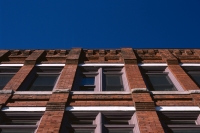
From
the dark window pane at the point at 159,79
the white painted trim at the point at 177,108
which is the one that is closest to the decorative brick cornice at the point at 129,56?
the dark window pane at the point at 159,79

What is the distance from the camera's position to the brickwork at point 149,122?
706 cm

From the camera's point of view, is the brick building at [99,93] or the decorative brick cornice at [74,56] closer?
the brick building at [99,93]

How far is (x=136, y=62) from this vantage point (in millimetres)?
12406

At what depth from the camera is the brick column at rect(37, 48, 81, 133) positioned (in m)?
7.25

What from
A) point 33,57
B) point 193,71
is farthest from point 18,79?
point 193,71

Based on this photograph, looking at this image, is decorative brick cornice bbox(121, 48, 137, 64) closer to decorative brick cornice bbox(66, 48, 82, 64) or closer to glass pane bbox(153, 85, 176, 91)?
glass pane bbox(153, 85, 176, 91)

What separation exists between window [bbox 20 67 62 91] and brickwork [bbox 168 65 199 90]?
5660 mm

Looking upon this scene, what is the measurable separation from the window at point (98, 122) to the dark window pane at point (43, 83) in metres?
2.93

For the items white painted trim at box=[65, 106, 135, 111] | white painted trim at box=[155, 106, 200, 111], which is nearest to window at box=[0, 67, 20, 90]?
white painted trim at box=[65, 106, 135, 111]

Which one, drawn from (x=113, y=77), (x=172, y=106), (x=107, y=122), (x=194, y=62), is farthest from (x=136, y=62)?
(x=107, y=122)

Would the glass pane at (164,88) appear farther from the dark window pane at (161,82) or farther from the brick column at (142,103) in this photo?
the brick column at (142,103)

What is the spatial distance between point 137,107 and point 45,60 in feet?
22.6

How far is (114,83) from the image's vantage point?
444 inches

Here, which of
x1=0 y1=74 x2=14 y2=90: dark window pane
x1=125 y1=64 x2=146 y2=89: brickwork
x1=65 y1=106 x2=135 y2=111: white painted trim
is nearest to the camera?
x1=65 y1=106 x2=135 y2=111: white painted trim
